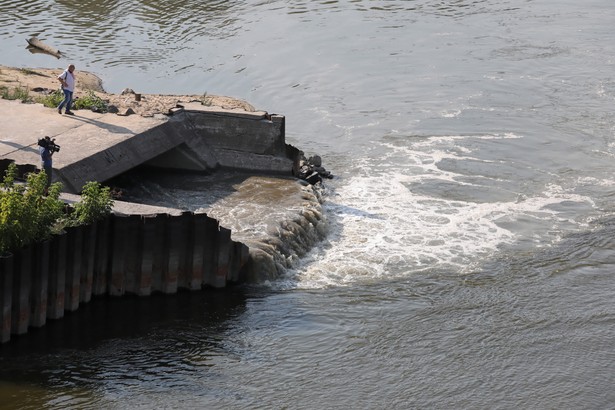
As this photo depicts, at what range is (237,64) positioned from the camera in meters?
50.4

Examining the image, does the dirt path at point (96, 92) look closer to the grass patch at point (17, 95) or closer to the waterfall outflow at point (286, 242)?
the grass patch at point (17, 95)

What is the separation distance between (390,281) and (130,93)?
57.4 ft

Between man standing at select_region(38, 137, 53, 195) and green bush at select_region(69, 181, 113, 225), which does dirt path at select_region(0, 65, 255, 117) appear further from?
green bush at select_region(69, 181, 113, 225)

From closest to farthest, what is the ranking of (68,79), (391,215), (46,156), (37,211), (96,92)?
(37,211), (46,156), (391,215), (68,79), (96,92)

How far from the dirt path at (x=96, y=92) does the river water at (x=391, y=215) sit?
1.52 metres

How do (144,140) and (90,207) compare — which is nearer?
(90,207)

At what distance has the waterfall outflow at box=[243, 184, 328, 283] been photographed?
29000 millimetres

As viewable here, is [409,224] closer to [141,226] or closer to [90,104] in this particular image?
[141,226]

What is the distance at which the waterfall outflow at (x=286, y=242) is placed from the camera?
29.0 meters

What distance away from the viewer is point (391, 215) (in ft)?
111

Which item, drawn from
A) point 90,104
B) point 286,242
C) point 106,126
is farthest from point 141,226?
point 90,104

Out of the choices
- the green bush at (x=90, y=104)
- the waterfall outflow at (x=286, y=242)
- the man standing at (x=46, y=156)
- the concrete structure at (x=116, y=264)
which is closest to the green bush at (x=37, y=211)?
the concrete structure at (x=116, y=264)

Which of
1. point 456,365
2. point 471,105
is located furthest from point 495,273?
point 471,105

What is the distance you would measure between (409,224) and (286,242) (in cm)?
479
